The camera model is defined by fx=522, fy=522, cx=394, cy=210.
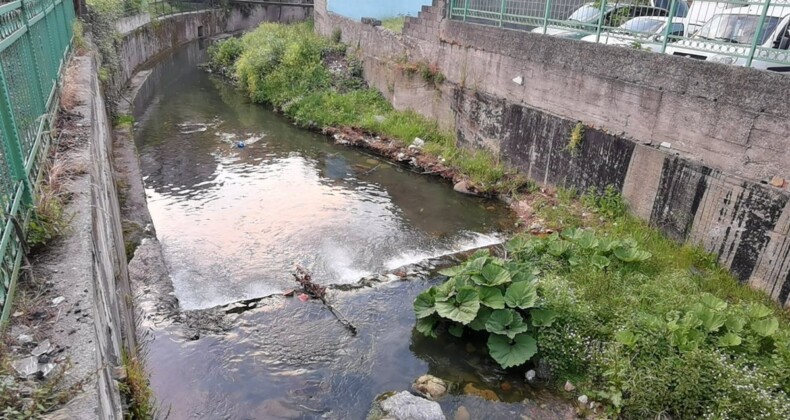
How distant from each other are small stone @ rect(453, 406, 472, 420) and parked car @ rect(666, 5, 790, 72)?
17.6 ft

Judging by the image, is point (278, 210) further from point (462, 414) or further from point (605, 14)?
point (605, 14)

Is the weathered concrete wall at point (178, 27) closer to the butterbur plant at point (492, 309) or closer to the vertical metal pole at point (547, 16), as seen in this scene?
the vertical metal pole at point (547, 16)

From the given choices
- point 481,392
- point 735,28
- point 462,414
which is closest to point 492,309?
point 481,392

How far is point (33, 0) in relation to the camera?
5703 mm

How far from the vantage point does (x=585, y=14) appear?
30.3 feet

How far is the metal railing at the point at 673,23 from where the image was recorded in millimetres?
6500

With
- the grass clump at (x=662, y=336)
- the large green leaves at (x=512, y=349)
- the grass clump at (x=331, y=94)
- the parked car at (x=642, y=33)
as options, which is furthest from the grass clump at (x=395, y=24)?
the large green leaves at (x=512, y=349)

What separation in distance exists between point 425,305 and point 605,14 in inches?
231

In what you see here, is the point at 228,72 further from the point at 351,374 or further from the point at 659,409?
the point at 659,409

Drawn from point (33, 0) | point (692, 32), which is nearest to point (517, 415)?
point (692, 32)

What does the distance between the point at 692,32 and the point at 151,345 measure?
320 inches

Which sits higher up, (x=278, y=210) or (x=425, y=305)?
(x=425, y=305)

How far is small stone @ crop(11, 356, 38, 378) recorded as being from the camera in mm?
2353

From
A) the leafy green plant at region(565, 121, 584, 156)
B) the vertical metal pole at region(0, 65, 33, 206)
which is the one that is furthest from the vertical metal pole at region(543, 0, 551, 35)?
the vertical metal pole at region(0, 65, 33, 206)
